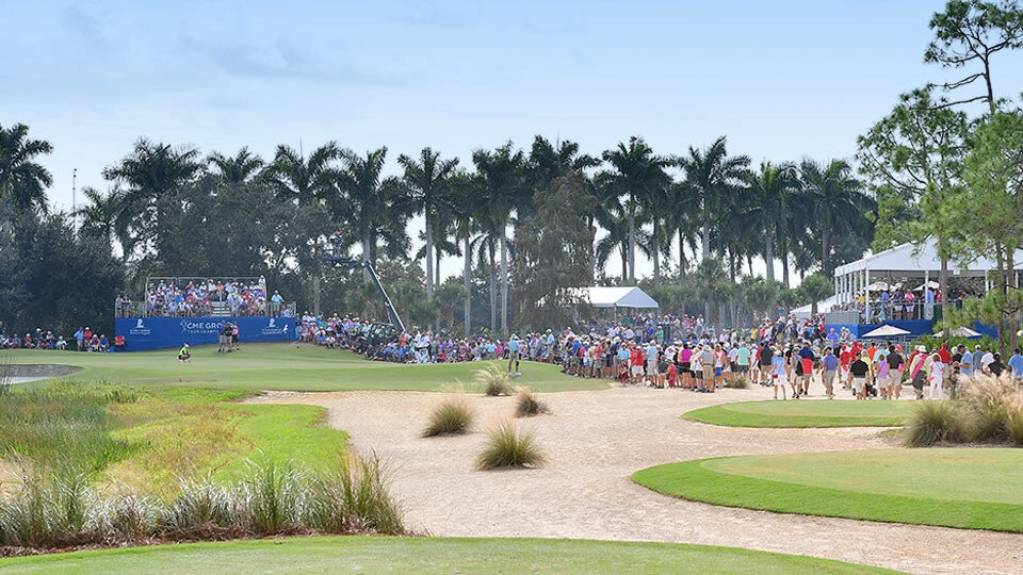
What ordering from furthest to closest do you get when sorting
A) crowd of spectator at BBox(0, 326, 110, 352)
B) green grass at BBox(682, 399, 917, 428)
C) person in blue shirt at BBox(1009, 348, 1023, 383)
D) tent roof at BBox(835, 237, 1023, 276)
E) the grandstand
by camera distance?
crowd of spectator at BBox(0, 326, 110, 352)
the grandstand
tent roof at BBox(835, 237, 1023, 276)
person in blue shirt at BBox(1009, 348, 1023, 383)
green grass at BBox(682, 399, 917, 428)

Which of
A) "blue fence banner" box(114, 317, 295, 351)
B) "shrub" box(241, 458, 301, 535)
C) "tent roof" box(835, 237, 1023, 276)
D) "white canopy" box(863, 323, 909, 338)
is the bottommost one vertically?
"shrub" box(241, 458, 301, 535)

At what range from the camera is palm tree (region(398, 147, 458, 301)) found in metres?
90.2

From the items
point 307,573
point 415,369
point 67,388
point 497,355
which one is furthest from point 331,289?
point 307,573

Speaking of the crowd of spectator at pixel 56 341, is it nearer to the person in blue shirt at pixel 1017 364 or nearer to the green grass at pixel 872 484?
the person in blue shirt at pixel 1017 364

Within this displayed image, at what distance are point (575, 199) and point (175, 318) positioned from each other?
93.4 ft

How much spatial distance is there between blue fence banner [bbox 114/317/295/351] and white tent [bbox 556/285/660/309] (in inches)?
818

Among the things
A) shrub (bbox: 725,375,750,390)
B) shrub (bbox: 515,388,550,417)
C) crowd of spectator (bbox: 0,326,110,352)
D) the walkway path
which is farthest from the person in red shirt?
crowd of spectator (bbox: 0,326,110,352)

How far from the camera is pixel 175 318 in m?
69.3

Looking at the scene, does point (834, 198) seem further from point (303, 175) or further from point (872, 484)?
point (872, 484)

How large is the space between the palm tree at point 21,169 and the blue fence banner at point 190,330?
23160mm

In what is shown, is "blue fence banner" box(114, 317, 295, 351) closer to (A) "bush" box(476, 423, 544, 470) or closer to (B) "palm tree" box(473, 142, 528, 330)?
(B) "palm tree" box(473, 142, 528, 330)

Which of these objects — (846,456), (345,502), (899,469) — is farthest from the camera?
(846,456)

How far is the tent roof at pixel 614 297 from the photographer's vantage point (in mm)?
79688

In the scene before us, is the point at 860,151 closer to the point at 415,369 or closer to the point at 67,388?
the point at 415,369
